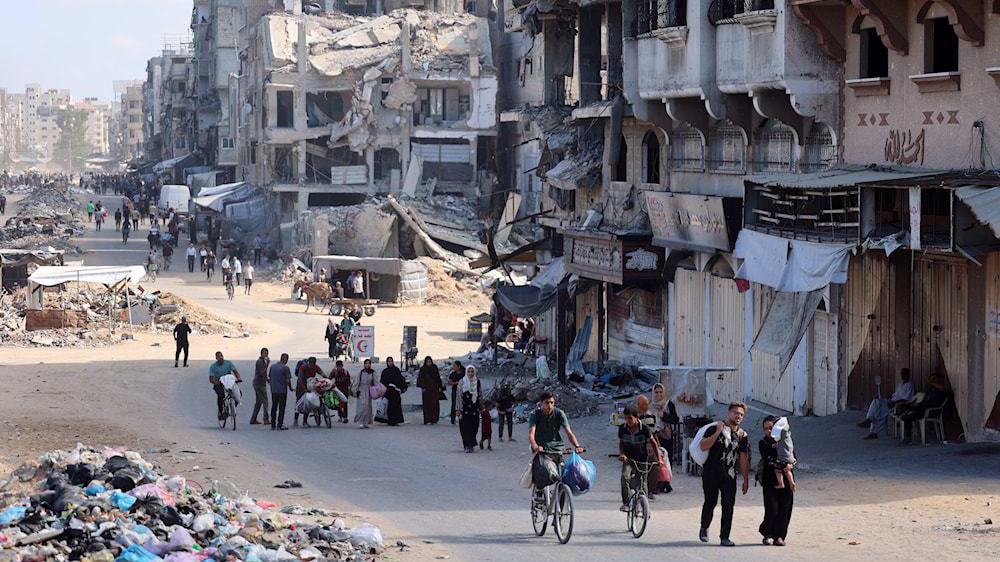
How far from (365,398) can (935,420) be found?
935cm

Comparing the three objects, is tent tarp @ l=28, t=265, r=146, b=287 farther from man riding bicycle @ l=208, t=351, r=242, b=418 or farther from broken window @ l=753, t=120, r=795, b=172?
broken window @ l=753, t=120, r=795, b=172

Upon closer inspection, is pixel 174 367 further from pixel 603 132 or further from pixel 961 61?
pixel 961 61

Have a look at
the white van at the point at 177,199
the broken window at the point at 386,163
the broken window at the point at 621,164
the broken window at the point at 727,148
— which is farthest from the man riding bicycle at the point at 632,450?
the white van at the point at 177,199

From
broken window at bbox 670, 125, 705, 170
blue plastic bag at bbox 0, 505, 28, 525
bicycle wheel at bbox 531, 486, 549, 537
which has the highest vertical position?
broken window at bbox 670, 125, 705, 170

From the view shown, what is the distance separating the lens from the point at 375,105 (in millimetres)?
64062

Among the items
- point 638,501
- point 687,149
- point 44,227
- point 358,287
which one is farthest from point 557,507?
point 44,227

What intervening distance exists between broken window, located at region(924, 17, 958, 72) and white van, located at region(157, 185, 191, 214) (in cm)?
6582

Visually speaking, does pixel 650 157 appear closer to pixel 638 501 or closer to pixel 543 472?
pixel 638 501

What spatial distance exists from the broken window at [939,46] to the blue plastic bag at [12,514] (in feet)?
41.7

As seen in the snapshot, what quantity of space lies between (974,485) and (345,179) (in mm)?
49296

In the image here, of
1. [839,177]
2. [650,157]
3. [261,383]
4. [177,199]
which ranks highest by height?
[177,199]

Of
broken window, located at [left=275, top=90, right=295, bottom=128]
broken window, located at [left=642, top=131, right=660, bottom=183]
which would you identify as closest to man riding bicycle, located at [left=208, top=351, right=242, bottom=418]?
broken window, located at [left=642, top=131, right=660, bottom=183]

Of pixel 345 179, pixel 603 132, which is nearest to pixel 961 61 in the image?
pixel 603 132

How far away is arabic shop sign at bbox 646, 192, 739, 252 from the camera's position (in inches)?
1017
